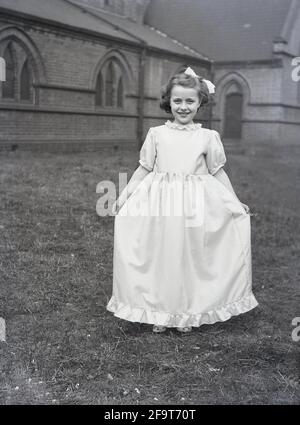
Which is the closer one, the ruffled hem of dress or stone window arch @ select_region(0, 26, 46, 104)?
the ruffled hem of dress

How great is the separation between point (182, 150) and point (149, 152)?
24cm

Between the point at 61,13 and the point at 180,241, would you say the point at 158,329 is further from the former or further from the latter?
the point at 61,13

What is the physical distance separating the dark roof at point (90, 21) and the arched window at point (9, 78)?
4.18 feet

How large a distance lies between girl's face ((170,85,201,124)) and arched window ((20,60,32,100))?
12102 millimetres

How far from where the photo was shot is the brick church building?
14555 millimetres

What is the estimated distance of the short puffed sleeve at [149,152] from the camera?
3.63 m

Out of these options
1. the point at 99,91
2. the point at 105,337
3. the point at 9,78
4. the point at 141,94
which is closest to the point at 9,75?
the point at 9,78

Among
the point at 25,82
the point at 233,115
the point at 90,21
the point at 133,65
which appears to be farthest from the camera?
the point at 233,115

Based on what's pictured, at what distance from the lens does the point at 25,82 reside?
1488cm

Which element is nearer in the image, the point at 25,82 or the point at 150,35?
the point at 25,82

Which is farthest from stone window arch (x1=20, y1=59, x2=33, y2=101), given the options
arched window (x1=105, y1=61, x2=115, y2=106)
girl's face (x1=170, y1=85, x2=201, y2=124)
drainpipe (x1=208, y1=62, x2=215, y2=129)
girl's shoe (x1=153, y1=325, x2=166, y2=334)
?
girl's shoe (x1=153, y1=325, x2=166, y2=334)

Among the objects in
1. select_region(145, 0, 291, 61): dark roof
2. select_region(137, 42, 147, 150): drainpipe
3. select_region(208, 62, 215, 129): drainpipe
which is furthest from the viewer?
select_region(208, 62, 215, 129): drainpipe

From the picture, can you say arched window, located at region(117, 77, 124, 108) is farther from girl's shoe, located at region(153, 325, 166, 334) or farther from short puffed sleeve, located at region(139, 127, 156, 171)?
girl's shoe, located at region(153, 325, 166, 334)

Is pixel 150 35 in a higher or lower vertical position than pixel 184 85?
higher
